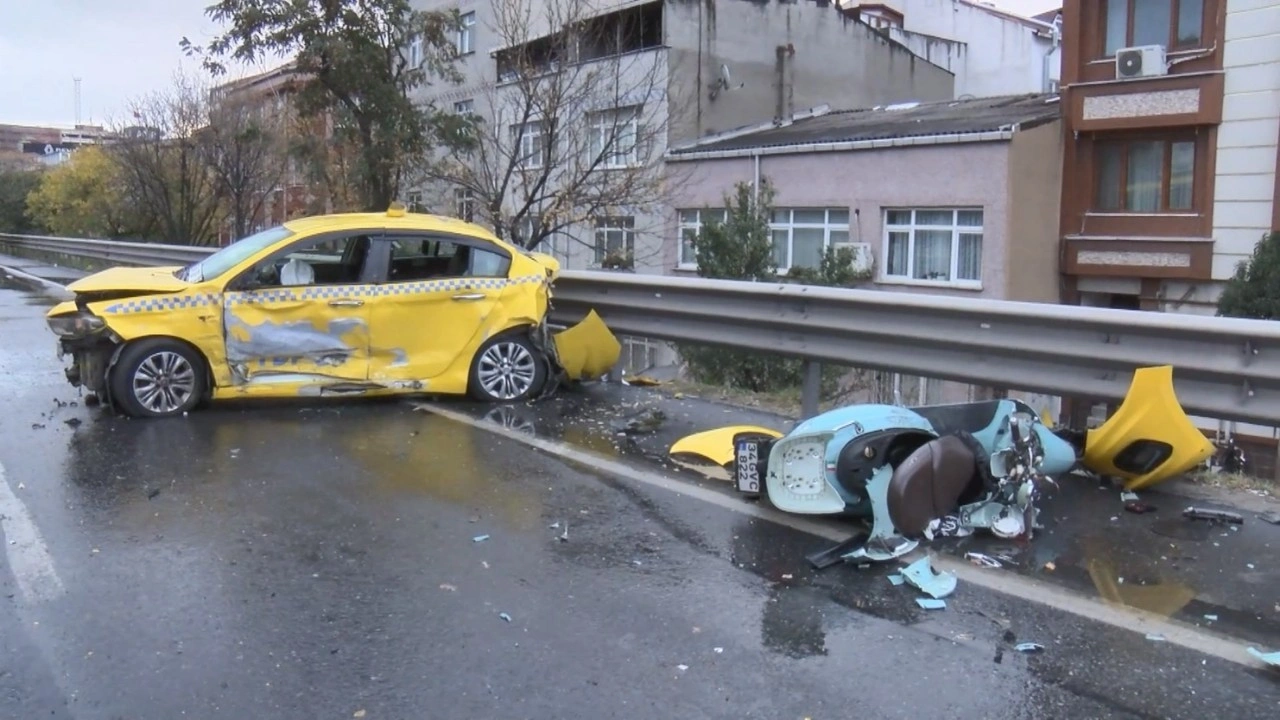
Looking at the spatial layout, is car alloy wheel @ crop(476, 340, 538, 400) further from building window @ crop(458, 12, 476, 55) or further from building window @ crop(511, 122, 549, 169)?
building window @ crop(458, 12, 476, 55)

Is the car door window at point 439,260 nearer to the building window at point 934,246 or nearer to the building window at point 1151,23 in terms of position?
the building window at point 934,246

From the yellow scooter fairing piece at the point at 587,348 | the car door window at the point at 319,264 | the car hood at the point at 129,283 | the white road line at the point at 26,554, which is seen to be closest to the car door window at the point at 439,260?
the car door window at the point at 319,264

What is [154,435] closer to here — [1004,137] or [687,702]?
[687,702]

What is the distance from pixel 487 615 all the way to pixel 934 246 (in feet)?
72.7

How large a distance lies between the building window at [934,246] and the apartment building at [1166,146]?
238cm

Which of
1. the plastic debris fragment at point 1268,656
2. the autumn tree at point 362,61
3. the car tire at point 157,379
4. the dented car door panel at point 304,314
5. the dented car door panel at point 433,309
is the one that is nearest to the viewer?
the plastic debris fragment at point 1268,656

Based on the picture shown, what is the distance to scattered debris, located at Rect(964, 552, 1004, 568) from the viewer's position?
4.87m

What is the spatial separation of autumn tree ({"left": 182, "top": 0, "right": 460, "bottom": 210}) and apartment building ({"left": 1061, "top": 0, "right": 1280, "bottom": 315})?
13741 millimetres

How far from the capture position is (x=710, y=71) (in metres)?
32.6

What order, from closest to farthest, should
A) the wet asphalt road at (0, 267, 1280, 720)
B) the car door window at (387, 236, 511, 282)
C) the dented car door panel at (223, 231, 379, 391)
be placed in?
the wet asphalt road at (0, 267, 1280, 720), the dented car door panel at (223, 231, 379, 391), the car door window at (387, 236, 511, 282)

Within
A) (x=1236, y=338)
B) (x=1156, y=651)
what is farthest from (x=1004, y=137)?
(x=1156, y=651)

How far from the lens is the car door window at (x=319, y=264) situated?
26.8ft

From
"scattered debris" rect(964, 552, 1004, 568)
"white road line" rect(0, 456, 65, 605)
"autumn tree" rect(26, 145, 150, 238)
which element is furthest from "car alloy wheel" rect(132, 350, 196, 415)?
"autumn tree" rect(26, 145, 150, 238)

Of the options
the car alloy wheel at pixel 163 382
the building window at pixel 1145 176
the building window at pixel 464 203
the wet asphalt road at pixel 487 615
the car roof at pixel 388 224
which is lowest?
the wet asphalt road at pixel 487 615
